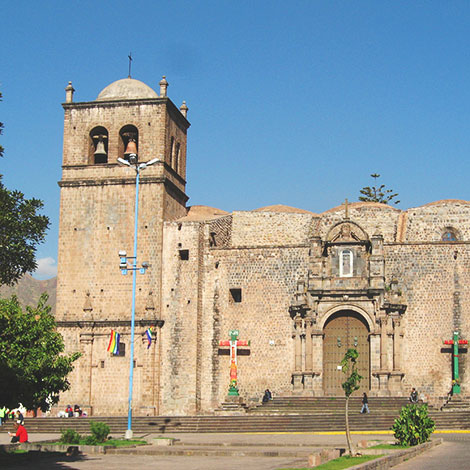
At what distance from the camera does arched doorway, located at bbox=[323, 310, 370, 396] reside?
117 feet

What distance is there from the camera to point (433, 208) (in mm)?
39031

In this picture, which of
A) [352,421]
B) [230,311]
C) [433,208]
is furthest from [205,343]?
[433,208]

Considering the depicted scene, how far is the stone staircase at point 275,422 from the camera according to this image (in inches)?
1201

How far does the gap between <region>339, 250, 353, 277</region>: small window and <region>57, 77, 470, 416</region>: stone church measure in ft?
0.14

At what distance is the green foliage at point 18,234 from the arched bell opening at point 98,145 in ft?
17.1

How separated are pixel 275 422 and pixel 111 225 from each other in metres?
11.8

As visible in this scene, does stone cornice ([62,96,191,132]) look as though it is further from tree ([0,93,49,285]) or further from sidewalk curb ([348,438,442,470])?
sidewalk curb ([348,438,442,470])

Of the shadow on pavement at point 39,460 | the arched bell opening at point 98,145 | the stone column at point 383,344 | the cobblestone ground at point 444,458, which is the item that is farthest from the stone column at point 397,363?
the shadow on pavement at point 39,460

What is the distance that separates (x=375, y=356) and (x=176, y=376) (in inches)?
321

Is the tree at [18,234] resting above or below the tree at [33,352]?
above

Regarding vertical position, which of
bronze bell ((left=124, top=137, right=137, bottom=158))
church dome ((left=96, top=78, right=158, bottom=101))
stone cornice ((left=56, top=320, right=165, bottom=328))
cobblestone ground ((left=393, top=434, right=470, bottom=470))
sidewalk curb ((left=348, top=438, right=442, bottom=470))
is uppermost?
church dome ((left=96, top=78, right=158, bottom=101))

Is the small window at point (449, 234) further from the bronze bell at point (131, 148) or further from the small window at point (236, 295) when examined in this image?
the bronze bell at point (131, 148)

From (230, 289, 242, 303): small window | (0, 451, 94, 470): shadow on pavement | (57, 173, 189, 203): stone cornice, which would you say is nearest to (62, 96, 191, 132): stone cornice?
(57, 173, 189, 203): stone cornice

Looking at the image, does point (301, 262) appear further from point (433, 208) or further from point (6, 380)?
point (6, 380)
